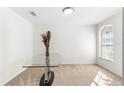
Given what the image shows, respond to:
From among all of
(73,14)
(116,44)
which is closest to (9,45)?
(73,14)

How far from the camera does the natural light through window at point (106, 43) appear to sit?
526cm

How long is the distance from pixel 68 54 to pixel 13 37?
140 inches

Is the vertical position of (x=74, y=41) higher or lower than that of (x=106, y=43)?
higher

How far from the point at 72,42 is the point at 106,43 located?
5.86ft

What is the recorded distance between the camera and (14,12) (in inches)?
155

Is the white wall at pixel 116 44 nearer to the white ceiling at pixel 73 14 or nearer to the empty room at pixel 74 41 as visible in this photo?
the empty room at pixel 74 41

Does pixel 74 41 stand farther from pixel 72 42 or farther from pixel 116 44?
pixel 116 44

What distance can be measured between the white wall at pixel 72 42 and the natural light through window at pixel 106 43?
1.85 ft

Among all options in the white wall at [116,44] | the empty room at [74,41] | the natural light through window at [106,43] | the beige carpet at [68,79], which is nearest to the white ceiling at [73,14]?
the empty room at [74,41]

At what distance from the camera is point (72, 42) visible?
6824mm

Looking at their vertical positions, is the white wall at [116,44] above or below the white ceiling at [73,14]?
below
